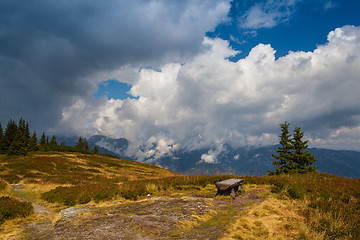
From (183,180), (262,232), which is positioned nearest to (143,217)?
(262,232)

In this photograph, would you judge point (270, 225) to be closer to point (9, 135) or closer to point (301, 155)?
point (301, 155)

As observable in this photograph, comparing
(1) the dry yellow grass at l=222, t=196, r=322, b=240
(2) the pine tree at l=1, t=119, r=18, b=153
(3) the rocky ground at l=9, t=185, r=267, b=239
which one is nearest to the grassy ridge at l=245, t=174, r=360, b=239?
(1) the dry yellow grass at l=222, t=196, r=322, b=240

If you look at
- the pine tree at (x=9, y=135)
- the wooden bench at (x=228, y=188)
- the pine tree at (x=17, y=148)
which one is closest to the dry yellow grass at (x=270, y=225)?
the wooden bench at (x=228, y=188)

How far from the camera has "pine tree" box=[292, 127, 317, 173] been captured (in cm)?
2783

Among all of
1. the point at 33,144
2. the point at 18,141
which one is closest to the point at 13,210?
the point at 18,141

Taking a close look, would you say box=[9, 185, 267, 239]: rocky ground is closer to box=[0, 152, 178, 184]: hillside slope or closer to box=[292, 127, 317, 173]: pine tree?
box=[0, 152, 178, 184]: hillside slope

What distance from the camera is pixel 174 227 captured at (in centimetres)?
640

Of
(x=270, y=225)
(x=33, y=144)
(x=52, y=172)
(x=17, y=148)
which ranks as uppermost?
(x=33, y=144)

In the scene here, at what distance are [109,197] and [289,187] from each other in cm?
1225

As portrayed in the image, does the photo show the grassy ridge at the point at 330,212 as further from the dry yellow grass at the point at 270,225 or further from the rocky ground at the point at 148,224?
the rocky ground at the point at 148,224

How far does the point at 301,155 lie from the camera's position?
91.3 feet

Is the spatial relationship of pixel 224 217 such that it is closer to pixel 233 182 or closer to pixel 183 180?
pixel 233 182

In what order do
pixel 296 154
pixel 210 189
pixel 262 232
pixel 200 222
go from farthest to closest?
pixel 296 154, pixel 210 189, pixel 200 222, pixel 262 232

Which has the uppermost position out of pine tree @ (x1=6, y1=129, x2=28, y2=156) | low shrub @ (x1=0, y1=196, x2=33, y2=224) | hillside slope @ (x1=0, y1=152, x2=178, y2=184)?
pine tree @ (x1=6, y1=129, x2=28, y2=156)
